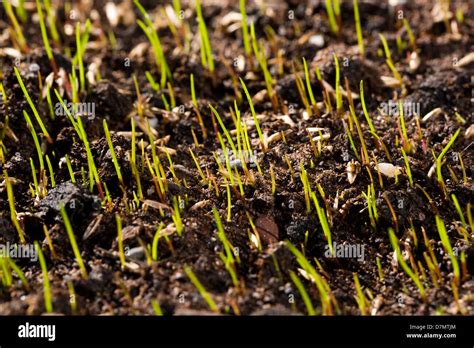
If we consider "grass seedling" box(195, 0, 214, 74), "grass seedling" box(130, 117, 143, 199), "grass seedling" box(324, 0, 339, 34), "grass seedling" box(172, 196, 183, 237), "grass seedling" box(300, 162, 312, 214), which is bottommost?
"grass seedling" box(172, 196, 183, 237)

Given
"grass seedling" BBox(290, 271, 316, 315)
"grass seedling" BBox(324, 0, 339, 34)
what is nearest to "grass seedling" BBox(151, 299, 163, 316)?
"grass seedling" BBox(290, 271, 316, 315)

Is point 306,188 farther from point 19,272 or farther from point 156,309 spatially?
point 19,272

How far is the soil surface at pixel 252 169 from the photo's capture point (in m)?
2.08

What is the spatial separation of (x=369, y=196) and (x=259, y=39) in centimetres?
112

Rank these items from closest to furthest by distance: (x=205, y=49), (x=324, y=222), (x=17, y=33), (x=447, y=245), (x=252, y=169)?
(x=447, y=245) < (x=324, y=222) < (x=252, y=169) < (x=205, y=49) < (x=17, y=33)

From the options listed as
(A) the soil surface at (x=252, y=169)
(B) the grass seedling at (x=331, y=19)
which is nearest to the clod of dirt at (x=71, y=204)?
(A) the soil surface at (x=252, y=169)

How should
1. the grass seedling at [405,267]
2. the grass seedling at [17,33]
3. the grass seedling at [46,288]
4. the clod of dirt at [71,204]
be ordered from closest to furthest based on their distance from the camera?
1. the grass seedling at [46,288]
2. the grass seedling at [405,267]
3. the clod of dirt at [71,204]
4. the grass seedling at [17,33]

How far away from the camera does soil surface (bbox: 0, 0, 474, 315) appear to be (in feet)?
6.82

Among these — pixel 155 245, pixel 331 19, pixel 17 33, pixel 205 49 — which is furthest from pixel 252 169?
pixel 17 33

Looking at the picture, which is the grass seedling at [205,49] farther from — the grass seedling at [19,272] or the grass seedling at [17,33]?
the grass seedling at [19,272]

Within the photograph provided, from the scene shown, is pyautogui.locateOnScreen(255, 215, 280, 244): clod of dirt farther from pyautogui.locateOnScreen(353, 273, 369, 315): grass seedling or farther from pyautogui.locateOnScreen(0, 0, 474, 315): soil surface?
pyautogui.locateOnScreen(353, 273, 369, 315): grass seedling

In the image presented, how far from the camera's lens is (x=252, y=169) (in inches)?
95.3
